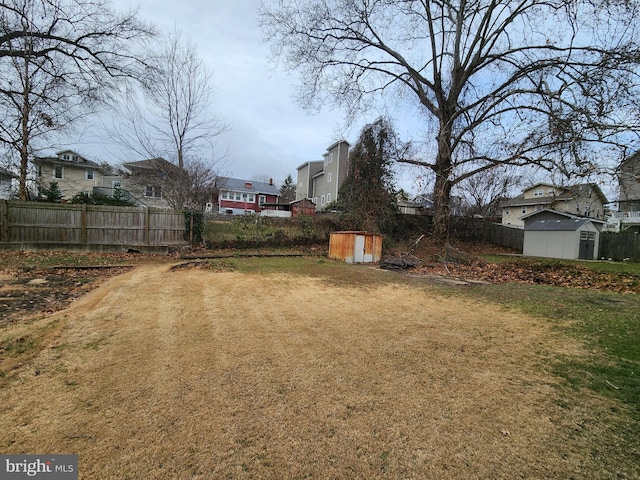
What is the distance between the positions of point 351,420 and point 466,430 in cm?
81

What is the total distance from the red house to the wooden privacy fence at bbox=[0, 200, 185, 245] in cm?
2626

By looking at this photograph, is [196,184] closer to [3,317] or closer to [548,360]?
A: [3,317]

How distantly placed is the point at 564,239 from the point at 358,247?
14.5m

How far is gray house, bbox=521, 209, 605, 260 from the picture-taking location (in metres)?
18.1

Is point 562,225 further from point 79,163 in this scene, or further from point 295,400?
point 79,163

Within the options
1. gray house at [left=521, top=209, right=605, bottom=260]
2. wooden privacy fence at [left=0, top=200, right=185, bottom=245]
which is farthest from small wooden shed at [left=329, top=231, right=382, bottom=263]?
gray house at [left=521, top=209, right=605, bottom=260]

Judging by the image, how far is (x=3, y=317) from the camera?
14.4ft

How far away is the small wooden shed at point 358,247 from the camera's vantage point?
13.2m

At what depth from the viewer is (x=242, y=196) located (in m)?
42.3

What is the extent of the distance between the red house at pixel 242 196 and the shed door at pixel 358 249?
28543 millimetres

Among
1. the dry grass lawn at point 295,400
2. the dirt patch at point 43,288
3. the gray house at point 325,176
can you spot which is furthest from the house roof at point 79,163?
the dry grass lawn at point 295,400

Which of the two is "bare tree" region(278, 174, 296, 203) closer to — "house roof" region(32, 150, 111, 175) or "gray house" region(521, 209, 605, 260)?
"house roof" region(32, 150, 111, 175)

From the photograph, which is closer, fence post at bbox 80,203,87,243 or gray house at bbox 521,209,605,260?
Result: fence post at bbox 80,203,87,243

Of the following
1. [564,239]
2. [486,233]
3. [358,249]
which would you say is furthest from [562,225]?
[358,249]
